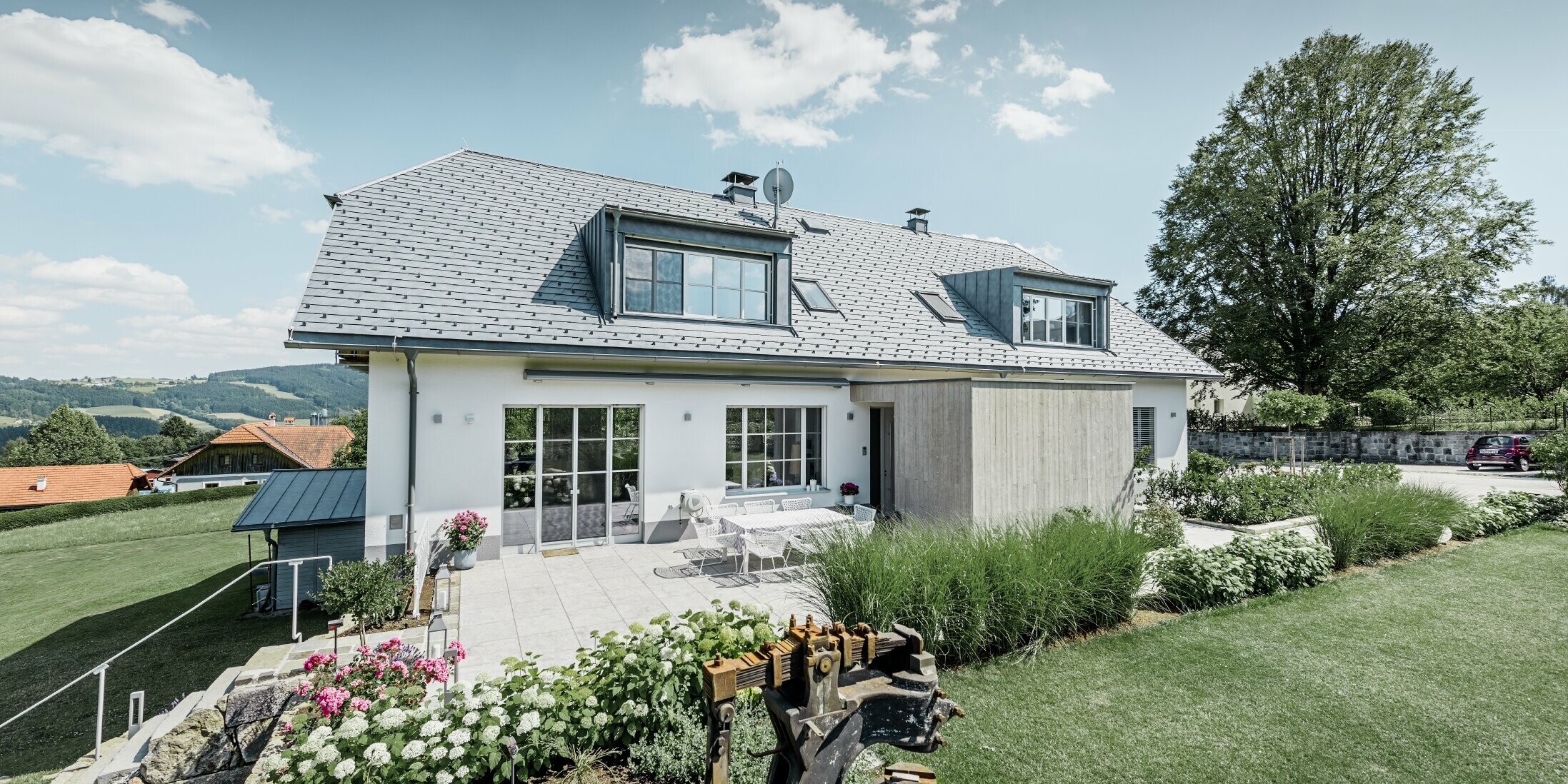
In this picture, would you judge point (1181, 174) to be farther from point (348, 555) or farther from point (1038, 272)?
point (348, 555)

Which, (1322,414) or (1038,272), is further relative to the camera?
(1322,414)

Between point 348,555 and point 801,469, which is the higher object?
point 801,469

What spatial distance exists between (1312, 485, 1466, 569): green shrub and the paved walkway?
790cm


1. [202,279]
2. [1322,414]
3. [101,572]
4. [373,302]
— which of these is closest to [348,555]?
[373,302]

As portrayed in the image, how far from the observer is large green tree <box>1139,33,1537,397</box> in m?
24.2

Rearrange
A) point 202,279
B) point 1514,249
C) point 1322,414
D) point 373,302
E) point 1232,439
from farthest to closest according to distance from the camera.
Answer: point 1232,439 < point 1514,249 < point 1322,414 < point 202,279 < point 373,302

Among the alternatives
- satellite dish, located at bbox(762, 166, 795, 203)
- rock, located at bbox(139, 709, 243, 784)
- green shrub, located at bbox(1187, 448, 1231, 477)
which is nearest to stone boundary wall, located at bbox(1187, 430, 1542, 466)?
green shrub, located at bbox(1187, 448, 1231, 477)

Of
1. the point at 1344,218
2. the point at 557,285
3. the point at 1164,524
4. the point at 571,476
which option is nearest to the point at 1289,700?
the point at 1164,524

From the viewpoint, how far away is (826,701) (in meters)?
2.19

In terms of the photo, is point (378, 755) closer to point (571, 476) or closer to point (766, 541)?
point (766, 541)

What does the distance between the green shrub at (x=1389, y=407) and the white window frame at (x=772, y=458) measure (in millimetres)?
26025

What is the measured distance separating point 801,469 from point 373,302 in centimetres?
741

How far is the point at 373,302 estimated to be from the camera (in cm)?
884

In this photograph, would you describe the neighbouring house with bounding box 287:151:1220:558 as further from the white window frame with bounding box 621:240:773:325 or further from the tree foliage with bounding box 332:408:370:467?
the tree foliage with bounding box 332:408:370:467
